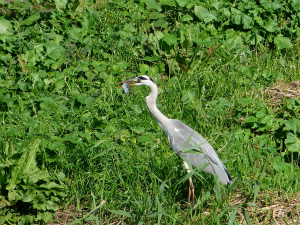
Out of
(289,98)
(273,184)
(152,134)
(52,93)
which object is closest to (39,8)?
(52,93)

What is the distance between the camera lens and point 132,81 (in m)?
4.66

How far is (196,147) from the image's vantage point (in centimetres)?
401

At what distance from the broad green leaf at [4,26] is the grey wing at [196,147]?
9.52 ft

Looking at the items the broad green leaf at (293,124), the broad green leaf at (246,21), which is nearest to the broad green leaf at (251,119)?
the broad green leaf at (293,124)

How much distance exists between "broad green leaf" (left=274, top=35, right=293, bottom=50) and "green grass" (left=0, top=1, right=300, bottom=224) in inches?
3.9

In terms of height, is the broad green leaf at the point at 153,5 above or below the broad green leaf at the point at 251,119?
above

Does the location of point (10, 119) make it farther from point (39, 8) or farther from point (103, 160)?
point (39, 8)

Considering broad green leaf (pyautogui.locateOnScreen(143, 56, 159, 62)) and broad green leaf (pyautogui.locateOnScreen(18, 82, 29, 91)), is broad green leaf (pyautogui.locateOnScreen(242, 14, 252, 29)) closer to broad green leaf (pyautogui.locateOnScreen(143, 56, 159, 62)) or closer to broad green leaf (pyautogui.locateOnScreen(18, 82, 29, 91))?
broad green leaf (pyautogui.locateOnScreen(143, 56, 159, 62))

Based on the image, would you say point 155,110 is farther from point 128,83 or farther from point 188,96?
point 188,96

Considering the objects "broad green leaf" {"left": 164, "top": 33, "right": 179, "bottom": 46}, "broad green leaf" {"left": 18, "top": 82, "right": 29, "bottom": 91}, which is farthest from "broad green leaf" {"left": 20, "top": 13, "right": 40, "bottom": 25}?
"broad green leaf" {"left": 164, "top": 33, "right": 179, "bottom": 46}

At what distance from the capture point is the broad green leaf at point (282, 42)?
20.5 feet

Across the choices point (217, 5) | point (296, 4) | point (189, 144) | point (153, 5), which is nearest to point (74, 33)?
point (153, 5)

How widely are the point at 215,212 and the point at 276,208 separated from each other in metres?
0.63

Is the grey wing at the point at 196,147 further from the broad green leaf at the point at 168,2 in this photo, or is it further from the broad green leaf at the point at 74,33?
the broad green leaf at the point at 168,2
